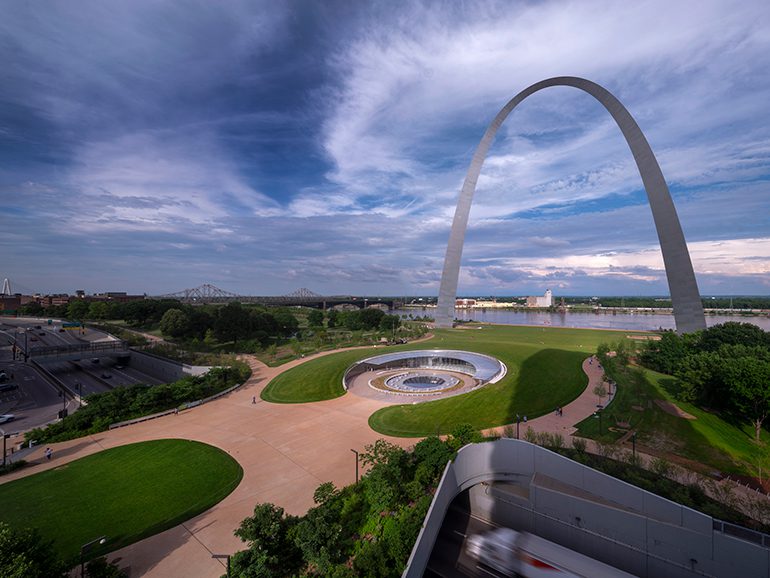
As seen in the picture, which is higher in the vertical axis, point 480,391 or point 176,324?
point 176,324

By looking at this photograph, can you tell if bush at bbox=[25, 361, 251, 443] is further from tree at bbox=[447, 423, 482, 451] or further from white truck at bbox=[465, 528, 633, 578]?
white truck at bbox=[465, 528, 633, 578]

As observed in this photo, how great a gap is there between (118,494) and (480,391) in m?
22.9

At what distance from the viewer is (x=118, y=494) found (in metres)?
15.0

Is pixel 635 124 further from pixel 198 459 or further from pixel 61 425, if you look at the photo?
pixel 61 425

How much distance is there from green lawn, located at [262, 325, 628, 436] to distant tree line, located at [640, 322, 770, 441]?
6776mm

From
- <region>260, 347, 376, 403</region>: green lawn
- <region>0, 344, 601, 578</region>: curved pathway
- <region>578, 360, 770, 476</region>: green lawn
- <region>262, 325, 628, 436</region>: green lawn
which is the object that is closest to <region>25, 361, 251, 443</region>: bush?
<region>0, 344, 601, 578</region>: curved pathway

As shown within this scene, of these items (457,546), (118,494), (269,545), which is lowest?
(457,546)

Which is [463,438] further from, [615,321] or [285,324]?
[615,321]

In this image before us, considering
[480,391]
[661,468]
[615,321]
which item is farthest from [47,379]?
[615,321]

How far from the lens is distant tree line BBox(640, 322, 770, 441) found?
60.3 feet

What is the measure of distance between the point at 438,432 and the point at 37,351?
48.9 meters

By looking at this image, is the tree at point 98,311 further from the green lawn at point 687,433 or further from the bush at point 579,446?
the green lawn at point 687,433

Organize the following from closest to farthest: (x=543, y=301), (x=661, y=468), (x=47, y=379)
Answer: (x=661, y=468) → (x=47, y=379) → (x=543, y=301)

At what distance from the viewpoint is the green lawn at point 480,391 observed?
72.7 feet
